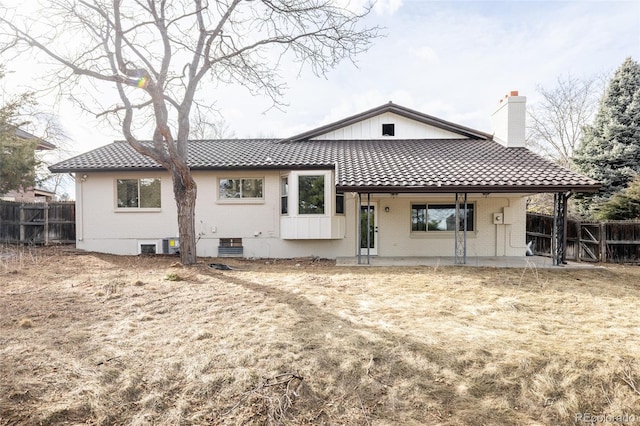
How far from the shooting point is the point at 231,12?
31.3 ft

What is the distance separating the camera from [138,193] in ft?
40.7

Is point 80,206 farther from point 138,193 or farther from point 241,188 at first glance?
point 241,188

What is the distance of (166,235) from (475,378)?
1130cm

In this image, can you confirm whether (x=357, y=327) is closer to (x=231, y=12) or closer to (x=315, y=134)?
(x=231, y=12)

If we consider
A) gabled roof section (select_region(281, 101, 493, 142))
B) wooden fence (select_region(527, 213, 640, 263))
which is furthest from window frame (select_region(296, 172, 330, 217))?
wooden fence (select_region(527, 213, 640, 263))

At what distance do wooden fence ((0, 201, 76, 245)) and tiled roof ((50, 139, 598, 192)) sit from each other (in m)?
2.54

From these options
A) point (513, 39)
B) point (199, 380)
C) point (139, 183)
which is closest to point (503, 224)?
point (513, 39)

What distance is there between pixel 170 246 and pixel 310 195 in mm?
5328

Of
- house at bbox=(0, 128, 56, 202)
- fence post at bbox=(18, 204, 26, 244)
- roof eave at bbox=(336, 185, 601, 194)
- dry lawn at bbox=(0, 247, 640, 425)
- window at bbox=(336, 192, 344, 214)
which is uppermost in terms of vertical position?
house at bbox=(0, 128, 56, 202)

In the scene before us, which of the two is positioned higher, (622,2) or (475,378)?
(622,2)

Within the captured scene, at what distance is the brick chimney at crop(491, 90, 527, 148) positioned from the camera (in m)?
12.7

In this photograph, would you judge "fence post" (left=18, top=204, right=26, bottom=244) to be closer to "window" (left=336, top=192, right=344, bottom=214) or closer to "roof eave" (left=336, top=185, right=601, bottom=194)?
"window" (left=336, top=192, right=344, bottom=214)

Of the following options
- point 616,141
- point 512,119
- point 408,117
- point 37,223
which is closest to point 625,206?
point 512,119

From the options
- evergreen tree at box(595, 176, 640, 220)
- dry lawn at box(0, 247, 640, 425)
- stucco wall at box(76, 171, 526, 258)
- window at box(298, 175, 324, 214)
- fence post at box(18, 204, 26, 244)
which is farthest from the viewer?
fence post at box(18, 204, 26, 244)
